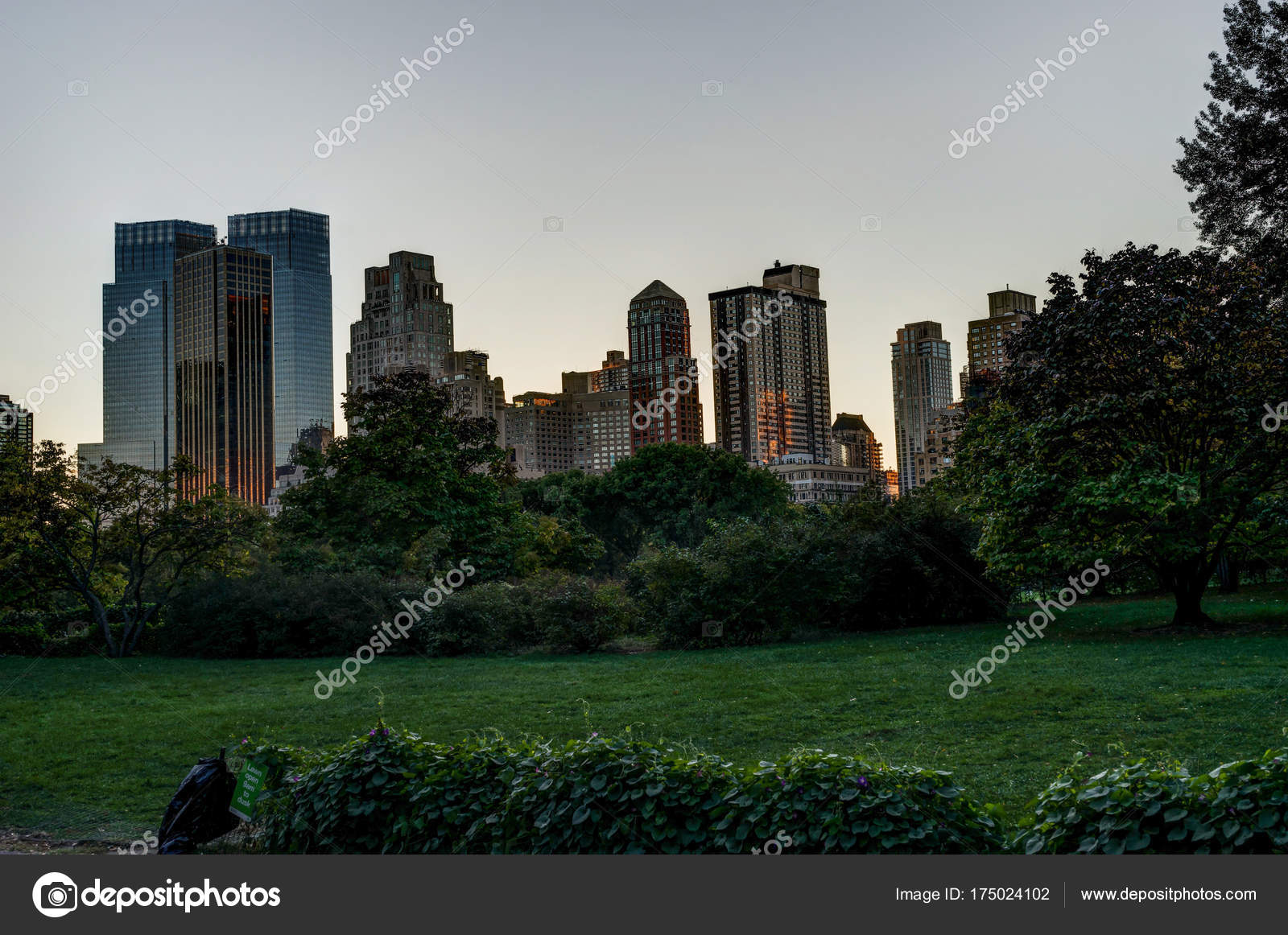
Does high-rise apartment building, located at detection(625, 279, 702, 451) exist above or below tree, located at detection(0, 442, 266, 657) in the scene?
above

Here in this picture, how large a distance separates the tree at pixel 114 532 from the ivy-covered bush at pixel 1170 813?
2256 centimetres

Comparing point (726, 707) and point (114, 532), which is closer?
point (726, 707)

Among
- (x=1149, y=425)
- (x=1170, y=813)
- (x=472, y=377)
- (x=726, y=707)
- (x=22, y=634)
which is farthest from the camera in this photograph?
(x=472, y=377)

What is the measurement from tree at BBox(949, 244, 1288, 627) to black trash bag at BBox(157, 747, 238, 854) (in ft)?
46.4

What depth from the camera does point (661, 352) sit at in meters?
138

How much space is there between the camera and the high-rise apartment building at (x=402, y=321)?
6471 inches

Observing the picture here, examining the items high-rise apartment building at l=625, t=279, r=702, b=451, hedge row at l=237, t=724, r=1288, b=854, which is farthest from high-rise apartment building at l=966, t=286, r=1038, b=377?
hedge row at l=237, t=724, r=1288, b=854

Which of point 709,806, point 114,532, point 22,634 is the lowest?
point 22,634

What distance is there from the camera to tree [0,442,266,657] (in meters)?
22.6

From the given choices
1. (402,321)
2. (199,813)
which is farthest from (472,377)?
(199,813)

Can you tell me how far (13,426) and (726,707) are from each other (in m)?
21.8
